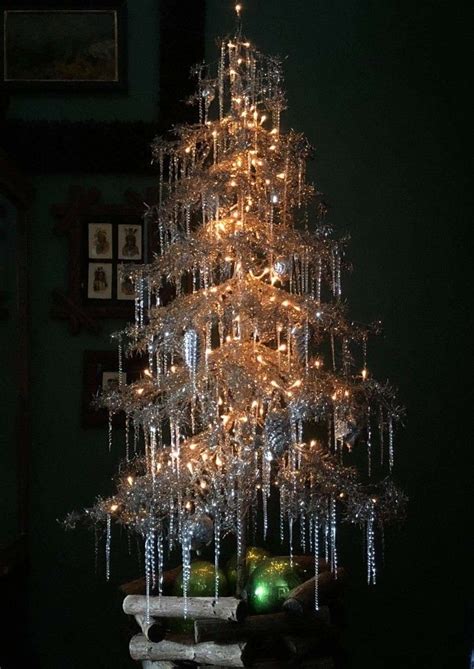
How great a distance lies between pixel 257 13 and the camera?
431cm

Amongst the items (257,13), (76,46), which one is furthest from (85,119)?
(257,13)

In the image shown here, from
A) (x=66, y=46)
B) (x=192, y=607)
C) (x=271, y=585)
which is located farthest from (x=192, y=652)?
(x=66, y=46)

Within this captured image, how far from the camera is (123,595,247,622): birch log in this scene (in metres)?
3.14

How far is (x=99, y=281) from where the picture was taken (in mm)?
4176

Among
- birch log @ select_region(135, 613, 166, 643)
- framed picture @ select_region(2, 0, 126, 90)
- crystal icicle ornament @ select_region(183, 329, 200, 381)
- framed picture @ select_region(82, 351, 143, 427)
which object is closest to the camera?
crystal icicle ornament @ select_region(183, 329, 200, 381)

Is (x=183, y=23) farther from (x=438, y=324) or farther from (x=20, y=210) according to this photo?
(x=438, y=324)

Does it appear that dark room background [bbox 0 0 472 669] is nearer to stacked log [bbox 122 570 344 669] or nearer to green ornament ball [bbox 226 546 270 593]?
green ornament ball [bbox 226 546 270 593]

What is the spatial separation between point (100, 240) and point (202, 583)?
5.54 ft

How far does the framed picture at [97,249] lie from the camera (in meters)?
4.17

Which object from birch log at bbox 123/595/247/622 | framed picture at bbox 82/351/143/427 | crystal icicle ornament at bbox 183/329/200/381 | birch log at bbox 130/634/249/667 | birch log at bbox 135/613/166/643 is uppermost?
crystal icicle ornament at bbox 183/329/200/381

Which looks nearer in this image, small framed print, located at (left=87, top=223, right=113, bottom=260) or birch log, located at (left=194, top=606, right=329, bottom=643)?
birch log, located at (left=194, top=606, right=329, bottom=643)

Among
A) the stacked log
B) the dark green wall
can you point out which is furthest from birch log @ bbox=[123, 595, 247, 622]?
the dark green wall

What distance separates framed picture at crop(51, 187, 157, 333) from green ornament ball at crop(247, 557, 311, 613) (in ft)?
4.65

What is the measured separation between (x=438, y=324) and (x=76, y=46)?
2.16m
